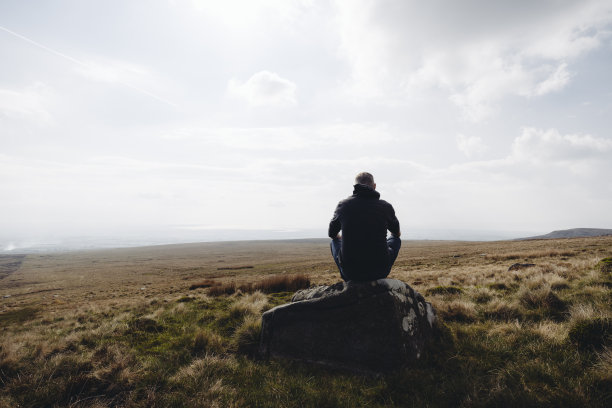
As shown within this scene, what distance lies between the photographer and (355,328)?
5.00 meters

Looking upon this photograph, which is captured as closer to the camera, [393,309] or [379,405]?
[379,405]

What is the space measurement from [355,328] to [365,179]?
9.73ft

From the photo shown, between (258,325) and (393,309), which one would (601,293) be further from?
(258,325)

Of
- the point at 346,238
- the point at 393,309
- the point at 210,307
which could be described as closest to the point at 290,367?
the point at 393,309

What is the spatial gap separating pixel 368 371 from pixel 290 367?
1.39 meters

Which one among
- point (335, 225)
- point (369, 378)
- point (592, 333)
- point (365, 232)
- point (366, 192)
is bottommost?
point (369, 378)

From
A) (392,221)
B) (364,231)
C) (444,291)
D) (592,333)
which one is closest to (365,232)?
(364,231)

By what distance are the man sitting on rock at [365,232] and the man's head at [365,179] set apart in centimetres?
7

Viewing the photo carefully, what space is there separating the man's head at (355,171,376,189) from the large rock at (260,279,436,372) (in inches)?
79.4

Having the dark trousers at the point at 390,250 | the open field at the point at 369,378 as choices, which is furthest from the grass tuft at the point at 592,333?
the dark trousers at the point at 390,250

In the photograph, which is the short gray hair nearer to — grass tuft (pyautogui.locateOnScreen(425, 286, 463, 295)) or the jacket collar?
the jacket collar

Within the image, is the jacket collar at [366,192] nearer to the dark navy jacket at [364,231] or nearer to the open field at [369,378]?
the dark navy jacket at [364,231]

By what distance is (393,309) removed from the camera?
4.91 metres

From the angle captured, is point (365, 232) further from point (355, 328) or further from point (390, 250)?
point (355, 328)
